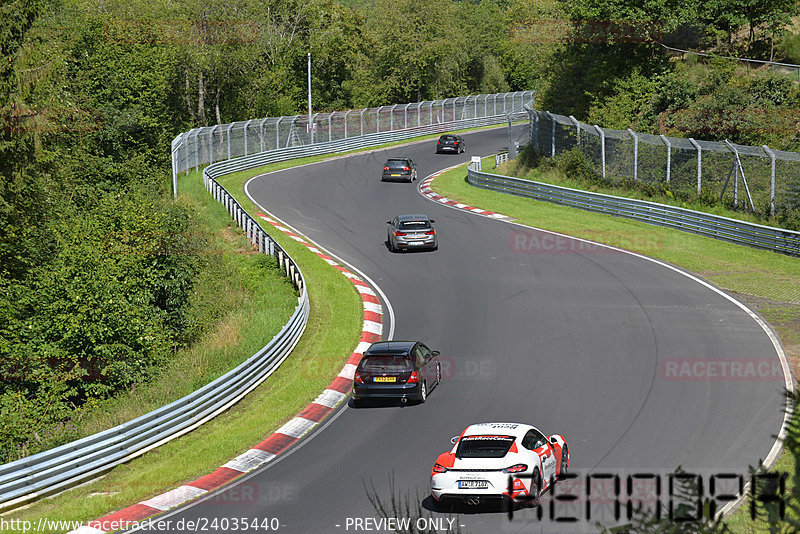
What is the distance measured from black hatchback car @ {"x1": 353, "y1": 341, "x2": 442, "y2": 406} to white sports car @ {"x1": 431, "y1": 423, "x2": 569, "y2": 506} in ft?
17.5

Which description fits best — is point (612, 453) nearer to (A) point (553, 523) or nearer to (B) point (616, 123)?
(A) point (553, 523)

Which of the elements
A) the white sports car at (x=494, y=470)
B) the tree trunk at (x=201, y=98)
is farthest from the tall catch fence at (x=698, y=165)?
the tree trunk at (x=201, y=98)

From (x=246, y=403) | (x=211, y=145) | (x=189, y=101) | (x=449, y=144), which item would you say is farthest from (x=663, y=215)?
(x=189, y=101)

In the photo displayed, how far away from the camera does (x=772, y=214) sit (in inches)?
1359

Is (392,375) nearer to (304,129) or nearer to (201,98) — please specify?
(304,129)

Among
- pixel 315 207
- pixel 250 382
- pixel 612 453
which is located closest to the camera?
pixel 612 453

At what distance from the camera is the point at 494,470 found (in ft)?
43.7

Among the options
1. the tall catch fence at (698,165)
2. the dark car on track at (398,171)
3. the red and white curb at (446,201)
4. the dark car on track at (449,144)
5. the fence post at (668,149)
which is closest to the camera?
the tall catch fence at (698,165)

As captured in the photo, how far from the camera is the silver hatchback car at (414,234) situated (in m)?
35.0

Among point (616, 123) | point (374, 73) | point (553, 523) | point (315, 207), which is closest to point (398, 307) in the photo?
point (553, 523)

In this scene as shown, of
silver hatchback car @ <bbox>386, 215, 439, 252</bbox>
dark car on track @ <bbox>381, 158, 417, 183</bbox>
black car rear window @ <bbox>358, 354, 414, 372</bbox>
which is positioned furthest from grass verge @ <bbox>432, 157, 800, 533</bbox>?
black car rear window @ <bbox>358, 354, 414, 372</bbox>

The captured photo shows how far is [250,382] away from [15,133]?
48.2 feet

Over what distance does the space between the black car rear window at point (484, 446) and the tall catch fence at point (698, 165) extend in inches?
945

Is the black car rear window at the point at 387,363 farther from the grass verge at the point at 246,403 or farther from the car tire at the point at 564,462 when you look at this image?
the car tire at the point at 564,462
